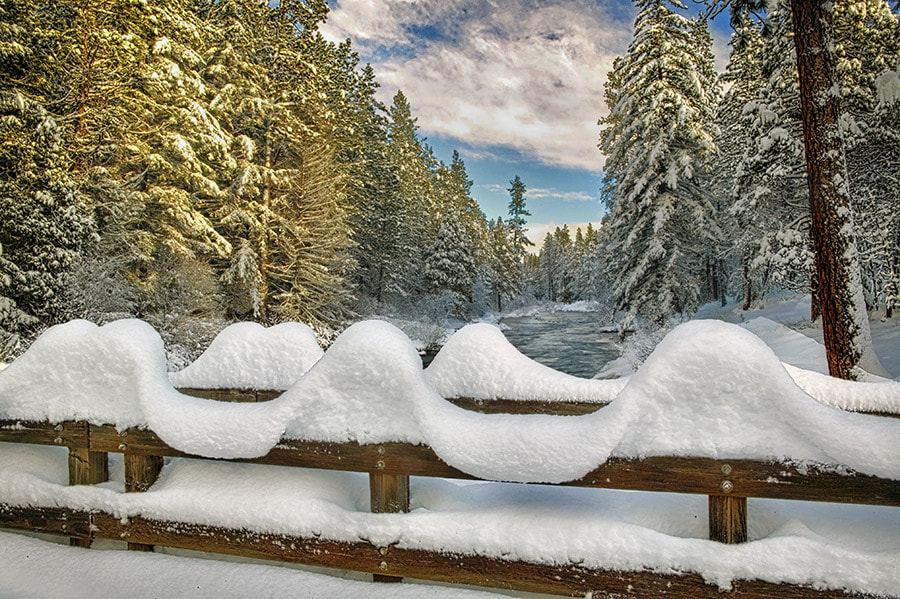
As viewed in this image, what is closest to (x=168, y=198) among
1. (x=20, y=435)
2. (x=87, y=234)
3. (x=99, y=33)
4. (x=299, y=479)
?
(x=87, y=234)

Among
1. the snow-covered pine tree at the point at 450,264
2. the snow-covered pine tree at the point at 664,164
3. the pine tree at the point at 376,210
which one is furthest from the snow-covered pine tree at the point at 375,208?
the snow-covered pine tree at the point at 664,164

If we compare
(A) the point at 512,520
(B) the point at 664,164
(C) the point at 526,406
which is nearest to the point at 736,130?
(B) the point at 664,164

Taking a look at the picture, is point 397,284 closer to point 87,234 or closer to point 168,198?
point 168,198

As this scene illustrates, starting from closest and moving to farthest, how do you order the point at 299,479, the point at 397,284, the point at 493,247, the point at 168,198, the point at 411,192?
the point at 299,479 < the point at 168,198 < the point at 397,284 < the point at 411,192 < the point at 493,247

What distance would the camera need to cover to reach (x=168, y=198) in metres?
15.5

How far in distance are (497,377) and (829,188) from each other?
6.94m

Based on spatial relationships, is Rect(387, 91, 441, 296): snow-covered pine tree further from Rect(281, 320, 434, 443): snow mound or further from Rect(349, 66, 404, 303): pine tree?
Rect(281, 320, 434, 443): snow mound

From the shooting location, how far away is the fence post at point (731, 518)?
69.6 inches

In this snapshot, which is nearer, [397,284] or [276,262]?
[276,262]

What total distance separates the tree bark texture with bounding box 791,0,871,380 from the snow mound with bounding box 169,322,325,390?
23.4ft

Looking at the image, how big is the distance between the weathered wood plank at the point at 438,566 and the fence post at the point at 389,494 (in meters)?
0.13

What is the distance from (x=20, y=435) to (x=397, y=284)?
29046 mm

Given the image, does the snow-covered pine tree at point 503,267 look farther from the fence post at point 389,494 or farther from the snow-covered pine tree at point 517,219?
the fence post at point 389,494

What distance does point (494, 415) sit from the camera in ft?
6.87
